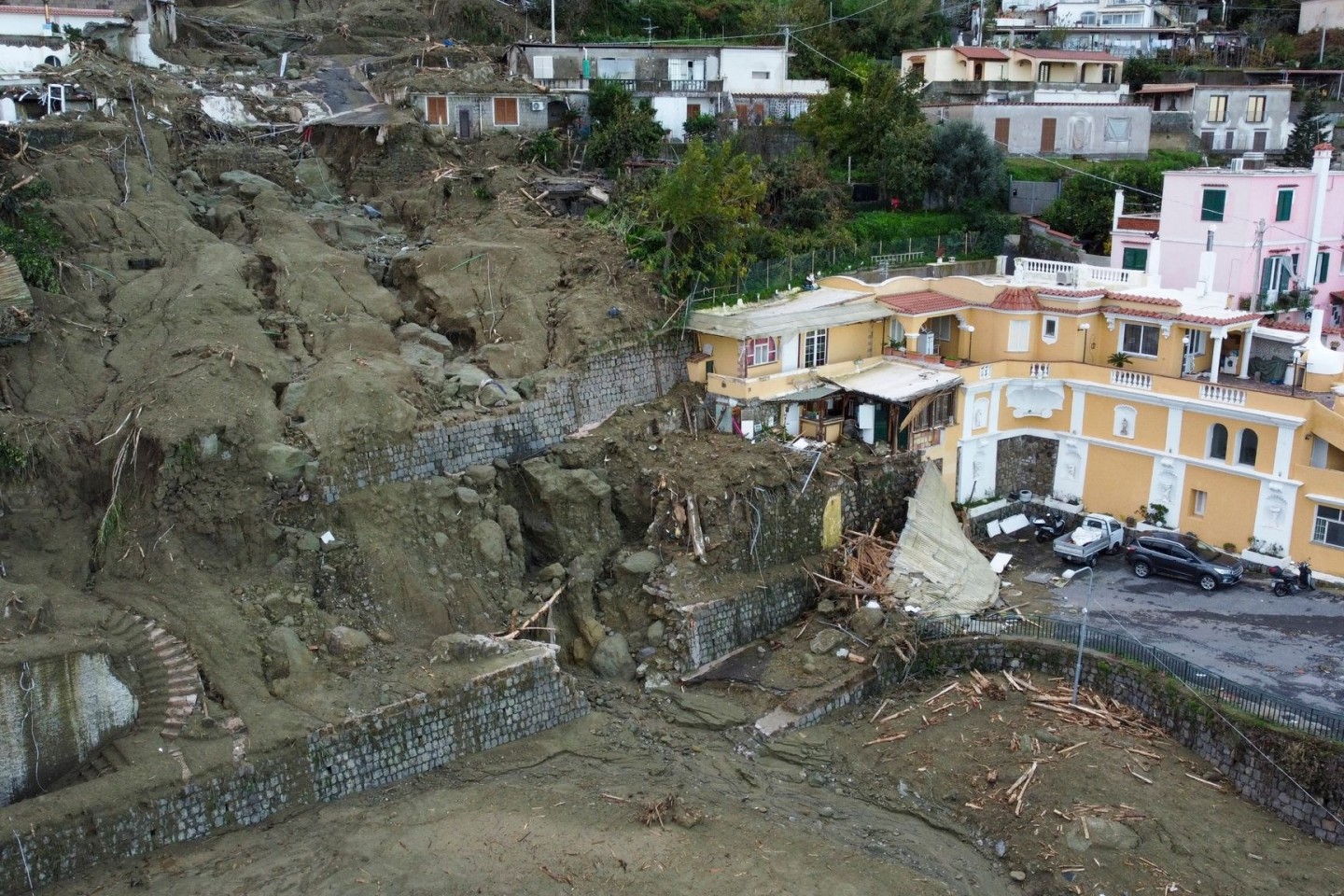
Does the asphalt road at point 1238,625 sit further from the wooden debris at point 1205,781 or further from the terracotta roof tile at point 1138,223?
the terracotta roof tile at point 1138,223

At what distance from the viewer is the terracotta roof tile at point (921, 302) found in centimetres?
3406

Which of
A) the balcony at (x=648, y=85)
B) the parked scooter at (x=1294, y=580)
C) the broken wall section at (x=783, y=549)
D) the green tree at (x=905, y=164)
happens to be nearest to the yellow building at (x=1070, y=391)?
the parked scooter at (x=1294, y=580)

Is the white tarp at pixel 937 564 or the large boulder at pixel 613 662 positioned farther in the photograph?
the white tarp at pixel 937 564

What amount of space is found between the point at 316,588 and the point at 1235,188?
2917 cm

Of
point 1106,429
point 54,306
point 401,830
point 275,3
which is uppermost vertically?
point 275,3

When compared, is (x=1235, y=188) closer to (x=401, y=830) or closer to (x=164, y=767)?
(x=401, y=830)

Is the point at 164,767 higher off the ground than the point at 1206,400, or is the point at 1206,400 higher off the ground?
the point at 1206,400

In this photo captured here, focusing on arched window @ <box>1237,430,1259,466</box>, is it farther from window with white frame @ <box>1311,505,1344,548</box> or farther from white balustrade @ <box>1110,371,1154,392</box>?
white balustrade @ <box>1110,371,1154,392</box>

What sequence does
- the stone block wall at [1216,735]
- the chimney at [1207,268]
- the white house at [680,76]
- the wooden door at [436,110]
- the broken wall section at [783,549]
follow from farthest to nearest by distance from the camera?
the white house at [680,76] → the wooden door at [436,110] → the chimney at [1207,268] → the broken wall section at [783,549] → the stone block wall at [1216,735]

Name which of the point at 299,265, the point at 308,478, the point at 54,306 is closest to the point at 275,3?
the point at 299,265

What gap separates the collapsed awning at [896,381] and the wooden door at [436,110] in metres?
17.4

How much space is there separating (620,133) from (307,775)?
25.1 metres

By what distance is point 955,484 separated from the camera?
33781mm

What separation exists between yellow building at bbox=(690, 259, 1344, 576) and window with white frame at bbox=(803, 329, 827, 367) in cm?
5
